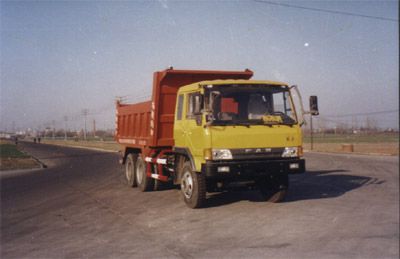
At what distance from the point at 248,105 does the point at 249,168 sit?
4.60 feet

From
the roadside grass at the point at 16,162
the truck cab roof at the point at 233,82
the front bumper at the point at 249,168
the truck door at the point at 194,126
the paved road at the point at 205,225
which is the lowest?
the paved road at the point at 205,225

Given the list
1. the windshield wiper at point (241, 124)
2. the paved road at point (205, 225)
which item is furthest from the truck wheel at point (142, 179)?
the windshield wiper at point (241, 124)

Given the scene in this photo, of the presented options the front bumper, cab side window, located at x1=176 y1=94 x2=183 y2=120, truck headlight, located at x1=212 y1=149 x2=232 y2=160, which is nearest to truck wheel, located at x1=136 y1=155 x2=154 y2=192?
cab side window, located at x1=176 y1=94 x2=183 y2=120

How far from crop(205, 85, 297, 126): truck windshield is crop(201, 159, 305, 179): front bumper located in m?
0.80

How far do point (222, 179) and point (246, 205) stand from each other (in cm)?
105

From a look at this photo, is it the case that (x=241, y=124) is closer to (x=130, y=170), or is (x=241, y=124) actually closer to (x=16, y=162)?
(x=130, y=170)

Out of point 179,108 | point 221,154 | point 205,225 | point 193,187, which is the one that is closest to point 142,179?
point 179,108

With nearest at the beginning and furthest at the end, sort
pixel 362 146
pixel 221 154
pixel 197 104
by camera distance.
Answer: pixel 221 154 < pixel 197 104 < pixel 362 146

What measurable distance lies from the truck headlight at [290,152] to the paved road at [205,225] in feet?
3.65

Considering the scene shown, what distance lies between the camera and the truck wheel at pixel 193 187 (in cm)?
880

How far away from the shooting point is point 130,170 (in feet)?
44.5

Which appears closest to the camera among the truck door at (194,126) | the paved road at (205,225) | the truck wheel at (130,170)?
the paved road at (205,225)

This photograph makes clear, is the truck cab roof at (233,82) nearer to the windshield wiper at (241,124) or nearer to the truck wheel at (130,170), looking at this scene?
the windshield wiper at (241,124)

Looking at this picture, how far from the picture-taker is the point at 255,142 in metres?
8.43
